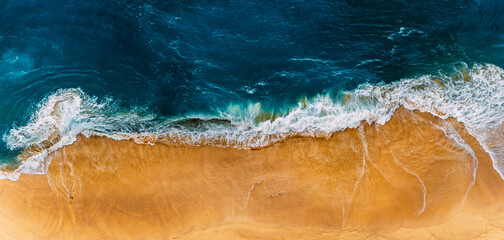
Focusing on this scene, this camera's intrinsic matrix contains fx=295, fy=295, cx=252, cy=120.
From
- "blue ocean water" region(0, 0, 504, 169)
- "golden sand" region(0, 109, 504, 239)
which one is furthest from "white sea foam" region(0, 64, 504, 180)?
"golden sand" region(0, 109, 504, 239)

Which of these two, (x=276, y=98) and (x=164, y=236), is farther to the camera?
(x=276, y=98)

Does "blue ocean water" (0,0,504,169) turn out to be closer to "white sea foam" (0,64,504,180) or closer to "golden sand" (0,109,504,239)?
"white sea foam" (0,64,504,180)

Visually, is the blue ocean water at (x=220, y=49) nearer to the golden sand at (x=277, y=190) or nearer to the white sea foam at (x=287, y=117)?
the white sea foam at (x=287, y=117)

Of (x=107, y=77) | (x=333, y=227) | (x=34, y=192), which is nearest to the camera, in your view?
(x=333, y=227)

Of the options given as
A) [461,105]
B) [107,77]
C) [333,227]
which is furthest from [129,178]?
[461,105]

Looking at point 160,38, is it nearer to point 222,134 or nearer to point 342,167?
point 222,134
